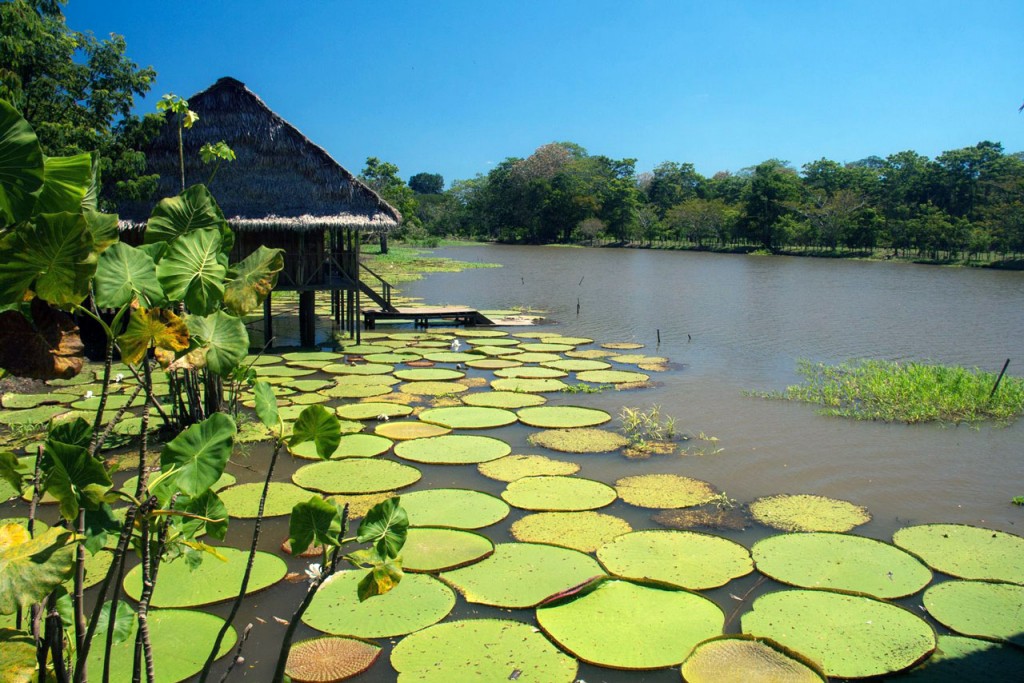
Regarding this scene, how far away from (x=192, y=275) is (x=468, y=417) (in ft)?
17.2

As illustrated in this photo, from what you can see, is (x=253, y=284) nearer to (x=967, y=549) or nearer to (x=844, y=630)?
(x=844, y=630)

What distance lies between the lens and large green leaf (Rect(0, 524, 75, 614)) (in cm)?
117

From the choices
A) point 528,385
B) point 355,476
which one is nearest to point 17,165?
point 355,476

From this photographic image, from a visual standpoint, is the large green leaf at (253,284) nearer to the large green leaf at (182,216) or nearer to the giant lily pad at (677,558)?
the large green leaf at (182,216)

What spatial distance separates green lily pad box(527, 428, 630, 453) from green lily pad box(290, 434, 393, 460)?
4.16 feet

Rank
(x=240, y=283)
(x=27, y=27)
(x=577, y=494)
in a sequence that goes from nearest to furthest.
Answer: (x=240, y=283)
(x=577, y=494)
(x=27, y=27)

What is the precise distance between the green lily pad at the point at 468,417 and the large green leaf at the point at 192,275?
4.86m

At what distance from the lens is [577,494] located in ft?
15.9

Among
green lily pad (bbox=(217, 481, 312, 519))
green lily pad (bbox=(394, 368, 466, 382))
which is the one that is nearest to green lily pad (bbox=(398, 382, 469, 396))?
green lily pad (bbox=(394, 368, 466, 382))

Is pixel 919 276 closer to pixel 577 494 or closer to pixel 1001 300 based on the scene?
pixel 1001 300

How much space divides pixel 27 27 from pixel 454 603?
30.2 feet

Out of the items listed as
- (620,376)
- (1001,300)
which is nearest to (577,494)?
(620,376)

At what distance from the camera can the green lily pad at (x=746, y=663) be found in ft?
9.28

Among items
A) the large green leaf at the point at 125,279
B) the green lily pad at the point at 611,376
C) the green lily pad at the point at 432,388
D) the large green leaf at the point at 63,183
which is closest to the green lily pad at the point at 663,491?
the green lily pad at the point at 432,388
